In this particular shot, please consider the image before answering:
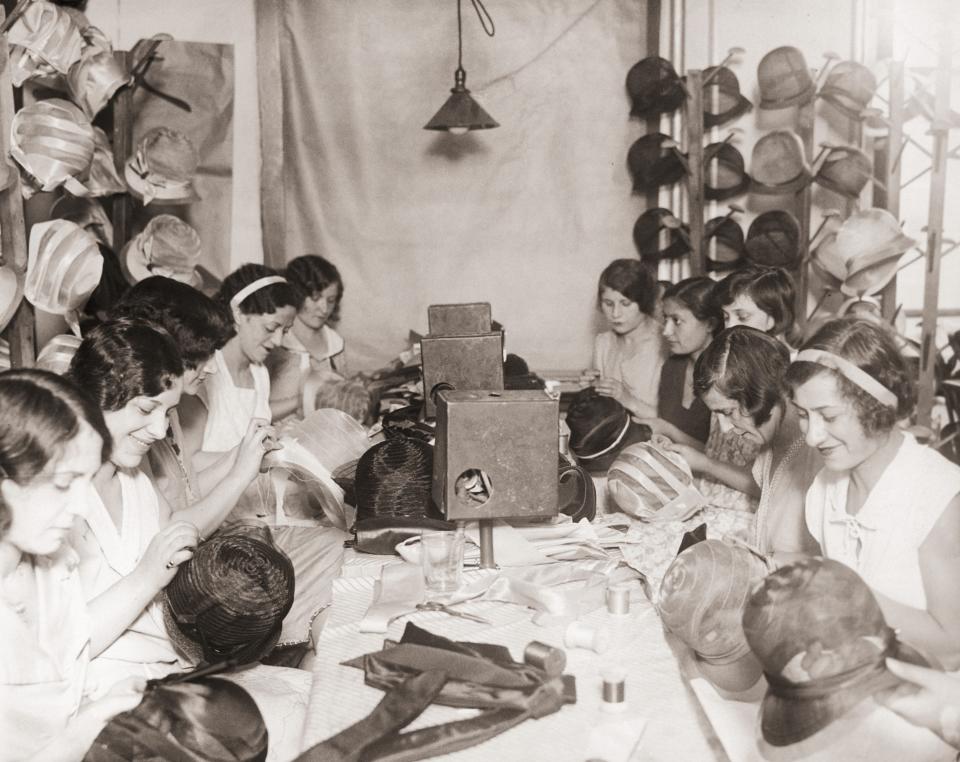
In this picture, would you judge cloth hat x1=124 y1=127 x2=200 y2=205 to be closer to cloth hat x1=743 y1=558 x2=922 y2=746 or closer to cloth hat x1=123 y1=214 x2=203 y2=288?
cloth hat x1=123 y1=214 x2=203 y2=288

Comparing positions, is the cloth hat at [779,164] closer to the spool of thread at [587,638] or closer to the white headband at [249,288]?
the white headband at [249,288]

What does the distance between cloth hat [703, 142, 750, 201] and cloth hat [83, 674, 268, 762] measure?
4.40 meters

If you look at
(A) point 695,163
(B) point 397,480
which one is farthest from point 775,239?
(B) point 397,480

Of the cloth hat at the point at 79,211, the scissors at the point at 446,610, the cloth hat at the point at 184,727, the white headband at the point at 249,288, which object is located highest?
the cloth hat at the point at 79,211

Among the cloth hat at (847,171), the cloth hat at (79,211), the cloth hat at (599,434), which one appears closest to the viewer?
the cloth hat at (599,434)

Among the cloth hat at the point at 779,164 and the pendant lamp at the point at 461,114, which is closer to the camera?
the cloth hat at the point at 779,164

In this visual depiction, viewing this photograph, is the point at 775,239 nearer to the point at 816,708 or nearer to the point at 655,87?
the point at 655,87

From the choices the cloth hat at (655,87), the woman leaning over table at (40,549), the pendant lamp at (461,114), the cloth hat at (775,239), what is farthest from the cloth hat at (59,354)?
the cloth hat at (655,87)

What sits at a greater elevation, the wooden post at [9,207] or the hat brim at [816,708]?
the wooden post at [9,207]

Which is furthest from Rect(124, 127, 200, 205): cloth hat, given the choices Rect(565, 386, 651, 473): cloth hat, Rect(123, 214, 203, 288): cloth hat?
Rect(565, 386, 651, 473): cloth hat

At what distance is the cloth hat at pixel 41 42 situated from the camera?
12.7 feet

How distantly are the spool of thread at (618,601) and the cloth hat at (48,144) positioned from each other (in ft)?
8.77

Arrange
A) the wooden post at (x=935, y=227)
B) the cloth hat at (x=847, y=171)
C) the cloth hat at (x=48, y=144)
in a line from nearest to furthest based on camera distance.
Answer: the cloth hat at (x=48, y=144) < the wooden post at (x=935, y=227) < the cloth hat at (x=847, y=171)

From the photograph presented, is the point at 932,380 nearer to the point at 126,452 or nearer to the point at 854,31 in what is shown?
the point at 854,31
